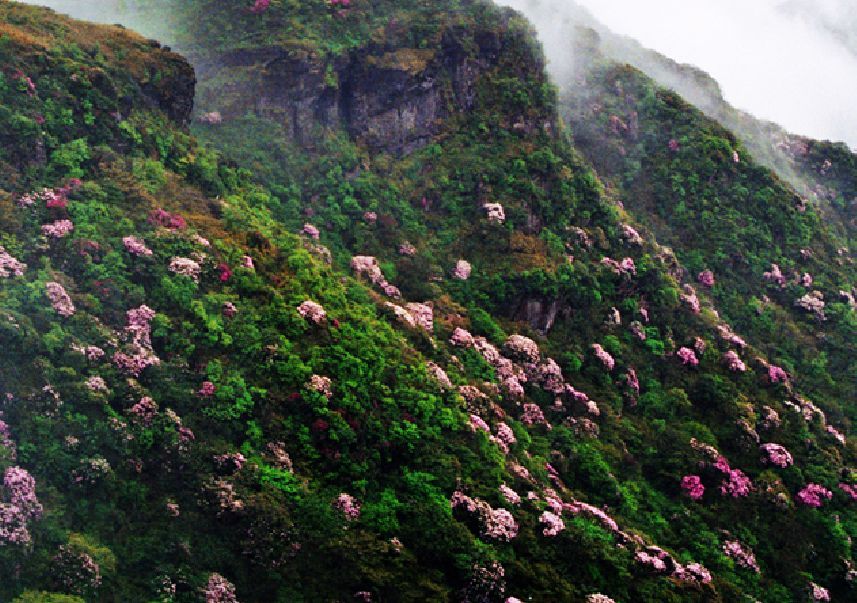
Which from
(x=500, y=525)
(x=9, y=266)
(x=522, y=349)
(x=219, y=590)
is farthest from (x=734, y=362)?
(x=9, y=266)

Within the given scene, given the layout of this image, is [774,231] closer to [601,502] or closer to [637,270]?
[637,270]

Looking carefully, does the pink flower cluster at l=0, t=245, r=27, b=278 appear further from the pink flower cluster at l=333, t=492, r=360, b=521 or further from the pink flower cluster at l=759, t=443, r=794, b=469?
the pink flower cluster at l=759, t=443, r=794, b=469

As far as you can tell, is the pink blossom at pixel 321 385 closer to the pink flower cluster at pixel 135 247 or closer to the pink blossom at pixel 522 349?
the pink flower cluster at pixel 135 247

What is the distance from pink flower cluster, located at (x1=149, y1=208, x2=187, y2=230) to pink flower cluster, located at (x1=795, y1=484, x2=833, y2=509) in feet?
129

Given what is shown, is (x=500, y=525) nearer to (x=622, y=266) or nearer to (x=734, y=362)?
(x=734, y=362)

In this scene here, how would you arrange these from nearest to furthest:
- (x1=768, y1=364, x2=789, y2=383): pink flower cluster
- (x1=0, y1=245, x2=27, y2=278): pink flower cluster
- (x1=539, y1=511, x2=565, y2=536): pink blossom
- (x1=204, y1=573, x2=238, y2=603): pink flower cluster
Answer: (x1=204, y1=573, x2=238, y2=603): pink flower cluster
(x1=0, y1=245, x2=27, y2=278): pink flower cluster
(x1=539, y1=511, x2=565, y2=536): pink blossom
(x1=768, y1=364, x2=789, y2=383): pink flower cluster

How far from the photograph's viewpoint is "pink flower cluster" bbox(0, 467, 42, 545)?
98.1ft

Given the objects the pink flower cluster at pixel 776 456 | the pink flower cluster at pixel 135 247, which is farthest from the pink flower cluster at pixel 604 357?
the pink flower cluster at pixel 135 247

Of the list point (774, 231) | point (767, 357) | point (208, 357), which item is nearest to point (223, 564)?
point (208, 357)

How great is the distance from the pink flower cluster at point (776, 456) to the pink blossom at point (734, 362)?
661 cm

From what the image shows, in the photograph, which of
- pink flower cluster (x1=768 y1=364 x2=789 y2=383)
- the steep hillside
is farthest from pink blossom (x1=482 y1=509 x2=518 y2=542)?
pink flower cluster (x1=768 y1=364 x2=789 y2=383)

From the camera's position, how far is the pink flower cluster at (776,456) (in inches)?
2122

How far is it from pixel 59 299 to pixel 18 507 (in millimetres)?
10521

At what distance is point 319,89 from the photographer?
222 ft
